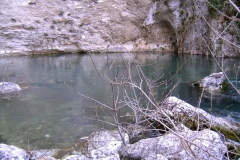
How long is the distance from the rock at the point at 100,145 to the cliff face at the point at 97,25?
1565 cm

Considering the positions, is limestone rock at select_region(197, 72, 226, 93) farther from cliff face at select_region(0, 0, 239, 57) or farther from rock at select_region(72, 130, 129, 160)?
cliff face at select_region(0, 0, 239, 57)

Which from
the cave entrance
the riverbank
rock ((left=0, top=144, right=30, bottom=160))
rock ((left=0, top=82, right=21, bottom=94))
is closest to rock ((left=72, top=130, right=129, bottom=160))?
the riverbank

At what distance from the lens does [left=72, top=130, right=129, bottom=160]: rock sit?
405cm

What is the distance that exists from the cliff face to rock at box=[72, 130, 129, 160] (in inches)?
616

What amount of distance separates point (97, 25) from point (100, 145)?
63.0ft

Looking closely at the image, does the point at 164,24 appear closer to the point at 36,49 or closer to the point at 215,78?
the point at 36,49

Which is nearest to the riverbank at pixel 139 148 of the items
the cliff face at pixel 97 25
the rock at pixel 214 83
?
the rock at pixel 214 83

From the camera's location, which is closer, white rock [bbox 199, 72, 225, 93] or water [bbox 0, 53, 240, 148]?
water [bbox 0, 53, 240, 148]

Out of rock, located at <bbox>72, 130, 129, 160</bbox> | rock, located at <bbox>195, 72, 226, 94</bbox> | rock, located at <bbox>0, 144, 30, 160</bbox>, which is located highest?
rock, located at <bbox>195, 72, 226, 94</bbox>

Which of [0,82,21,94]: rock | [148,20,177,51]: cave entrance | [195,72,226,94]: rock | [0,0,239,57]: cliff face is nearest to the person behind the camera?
[0,82,21,94]: rock

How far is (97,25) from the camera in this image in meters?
22.7

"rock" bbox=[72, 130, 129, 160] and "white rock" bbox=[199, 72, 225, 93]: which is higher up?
"white rock" bbox=[199, 72, 225, 93]

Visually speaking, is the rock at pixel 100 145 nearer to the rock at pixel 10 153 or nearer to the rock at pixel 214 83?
the rock at pixel 10 153

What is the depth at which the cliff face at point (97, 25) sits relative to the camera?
20172 mm
